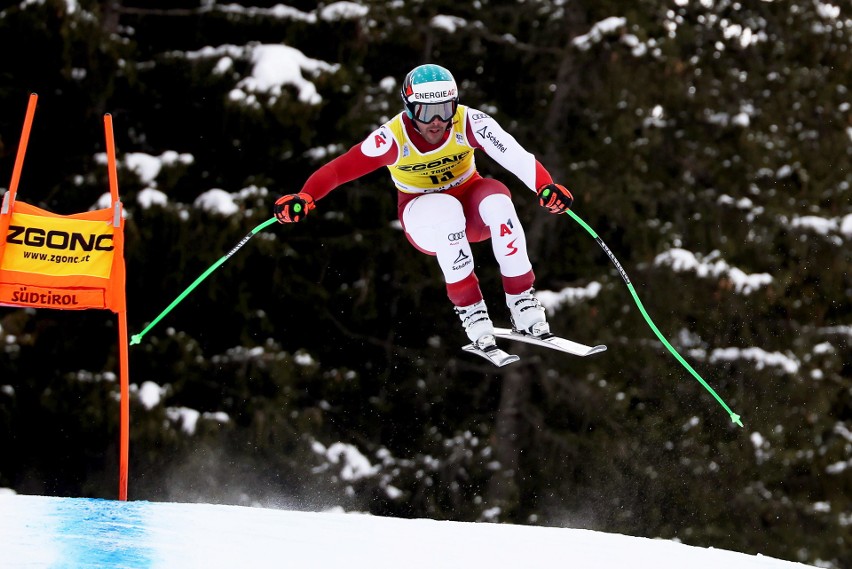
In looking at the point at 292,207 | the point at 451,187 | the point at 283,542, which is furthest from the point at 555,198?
the point at 283,542

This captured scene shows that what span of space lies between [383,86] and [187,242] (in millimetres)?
2585

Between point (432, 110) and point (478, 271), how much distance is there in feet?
23.7

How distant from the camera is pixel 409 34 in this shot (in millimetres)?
14016

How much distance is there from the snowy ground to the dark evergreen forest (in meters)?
4.85

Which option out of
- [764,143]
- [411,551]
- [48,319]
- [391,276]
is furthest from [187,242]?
[764,143]

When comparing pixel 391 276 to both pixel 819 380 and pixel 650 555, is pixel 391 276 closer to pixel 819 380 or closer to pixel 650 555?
pixel 819 380

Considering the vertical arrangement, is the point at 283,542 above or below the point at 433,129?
below

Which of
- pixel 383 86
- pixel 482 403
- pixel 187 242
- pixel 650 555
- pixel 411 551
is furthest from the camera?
pixel 482 403

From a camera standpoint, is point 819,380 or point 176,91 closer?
point 176,91

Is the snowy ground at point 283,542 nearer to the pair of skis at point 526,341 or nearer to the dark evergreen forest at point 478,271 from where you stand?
the pair of skis at point 526,341

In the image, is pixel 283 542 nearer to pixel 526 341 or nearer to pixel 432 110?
pixel 526 341

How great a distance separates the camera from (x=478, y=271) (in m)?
14.1

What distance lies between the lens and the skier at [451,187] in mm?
6934

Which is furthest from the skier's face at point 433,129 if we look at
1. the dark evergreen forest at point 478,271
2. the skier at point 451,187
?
the dark evergreen forest at point 478,271
